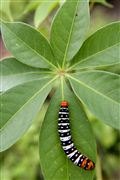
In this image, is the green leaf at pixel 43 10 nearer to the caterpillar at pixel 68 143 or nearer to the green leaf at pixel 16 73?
the green leaf at pixel 16 73

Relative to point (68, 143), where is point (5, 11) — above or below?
above

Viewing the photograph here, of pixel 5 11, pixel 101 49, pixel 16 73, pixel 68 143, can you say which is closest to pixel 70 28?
pixel 101 49

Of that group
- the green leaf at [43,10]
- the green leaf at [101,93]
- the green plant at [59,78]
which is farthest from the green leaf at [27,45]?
the green leaf at [43,10]

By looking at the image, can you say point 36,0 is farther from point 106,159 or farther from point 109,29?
point 106,159

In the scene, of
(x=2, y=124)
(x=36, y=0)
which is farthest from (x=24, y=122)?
(x=36, y=0)

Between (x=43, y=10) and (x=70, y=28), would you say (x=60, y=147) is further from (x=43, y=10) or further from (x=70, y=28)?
(x=43, y=10)
